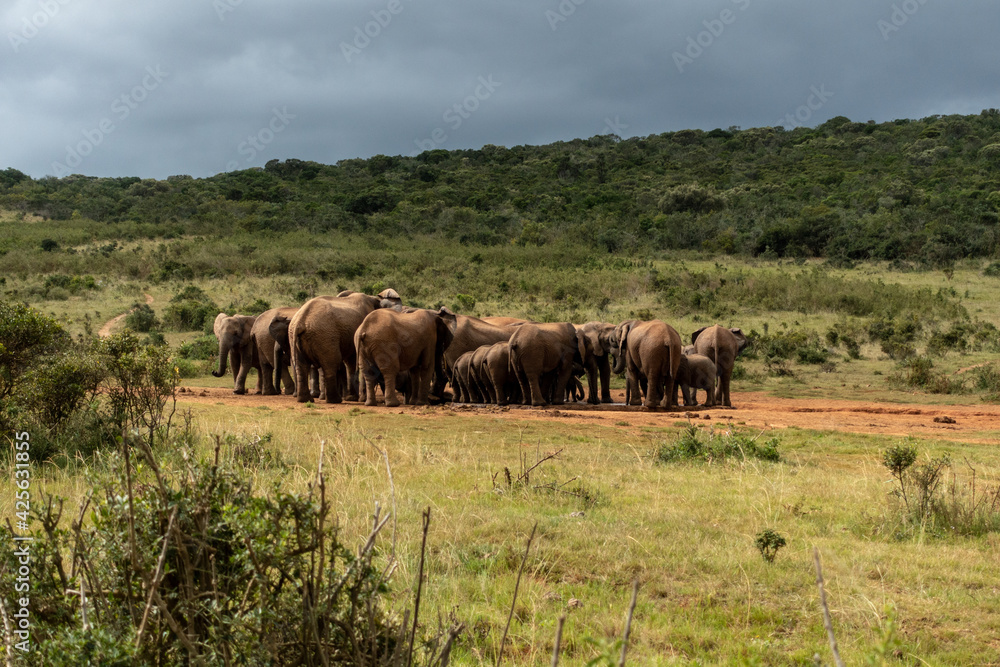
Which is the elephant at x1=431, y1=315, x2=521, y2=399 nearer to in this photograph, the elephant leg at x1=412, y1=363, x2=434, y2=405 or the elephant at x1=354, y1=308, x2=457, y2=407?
the elephant leg at x1=412, y1=363, x2=434, y2=405

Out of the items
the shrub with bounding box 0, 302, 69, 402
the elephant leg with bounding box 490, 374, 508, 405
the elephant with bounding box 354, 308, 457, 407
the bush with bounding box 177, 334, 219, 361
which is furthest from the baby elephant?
the bush with bounding box 177, 334, 219, 361

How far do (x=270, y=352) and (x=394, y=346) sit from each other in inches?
182

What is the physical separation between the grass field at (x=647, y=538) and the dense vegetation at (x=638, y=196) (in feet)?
116

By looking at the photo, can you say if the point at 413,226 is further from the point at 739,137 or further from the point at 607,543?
the point at 607,543

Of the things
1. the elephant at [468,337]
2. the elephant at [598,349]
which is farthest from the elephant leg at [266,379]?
the elephant at [598,349]

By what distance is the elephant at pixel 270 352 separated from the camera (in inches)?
775

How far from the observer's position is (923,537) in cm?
647

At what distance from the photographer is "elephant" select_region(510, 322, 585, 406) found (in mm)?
18062

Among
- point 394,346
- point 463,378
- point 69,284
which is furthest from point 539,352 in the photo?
point 69,284

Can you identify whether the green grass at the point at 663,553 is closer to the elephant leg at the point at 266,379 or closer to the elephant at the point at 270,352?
the elephant at the point at 270,352

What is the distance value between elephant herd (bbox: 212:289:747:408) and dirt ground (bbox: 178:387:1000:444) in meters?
0.69

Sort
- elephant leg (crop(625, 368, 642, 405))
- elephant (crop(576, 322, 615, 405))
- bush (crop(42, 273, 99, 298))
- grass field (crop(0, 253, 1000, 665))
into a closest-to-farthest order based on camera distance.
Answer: grass field (crop(0, 253, 1000, 665)) < elephant leg (crop(625, 368, 642, 405)) < elephant (crop(576, 322, 615, 405)) < bush (crop(42, 273, 99, 298))

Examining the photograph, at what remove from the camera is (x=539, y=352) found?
1816cm

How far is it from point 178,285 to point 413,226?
23.8 m
